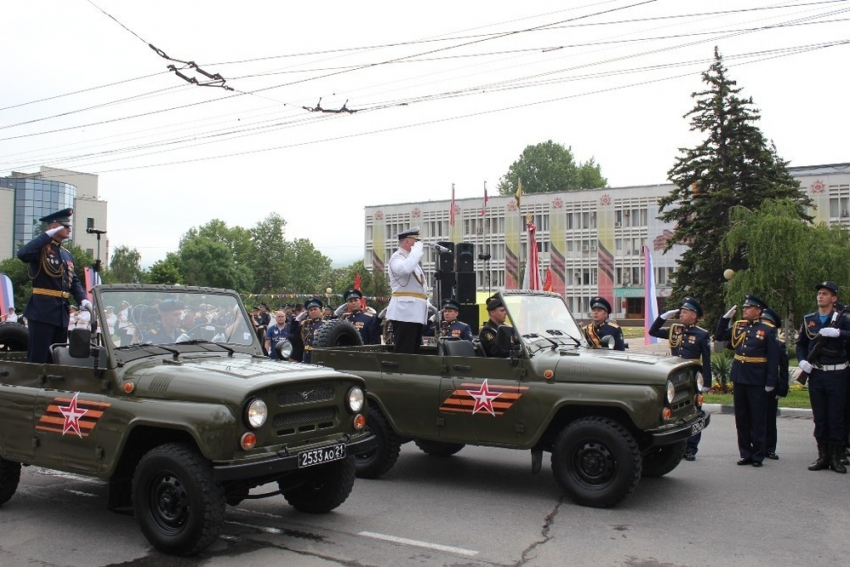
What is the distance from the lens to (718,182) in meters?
33.7

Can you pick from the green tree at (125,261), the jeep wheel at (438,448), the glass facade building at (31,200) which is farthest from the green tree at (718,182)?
the glass facade building at (31,200)

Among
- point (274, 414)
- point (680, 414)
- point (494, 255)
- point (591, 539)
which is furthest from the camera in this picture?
point (494, 255)

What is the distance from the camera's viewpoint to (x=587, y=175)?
9594 centimetres

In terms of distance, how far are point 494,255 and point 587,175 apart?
84.0ft

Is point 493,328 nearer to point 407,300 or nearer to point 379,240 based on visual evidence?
point 407,300

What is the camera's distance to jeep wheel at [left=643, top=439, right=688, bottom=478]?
796cm

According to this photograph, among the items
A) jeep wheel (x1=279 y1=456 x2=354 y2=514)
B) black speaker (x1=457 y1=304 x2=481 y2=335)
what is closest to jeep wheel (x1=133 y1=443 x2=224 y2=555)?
jeep wheel (x1=279 y1=456 x2=354 y2=514)

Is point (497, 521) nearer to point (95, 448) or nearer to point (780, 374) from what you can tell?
point (95, 448)

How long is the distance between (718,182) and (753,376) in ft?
87.6

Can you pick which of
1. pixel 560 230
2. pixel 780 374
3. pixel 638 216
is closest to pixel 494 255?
pixel 560 230

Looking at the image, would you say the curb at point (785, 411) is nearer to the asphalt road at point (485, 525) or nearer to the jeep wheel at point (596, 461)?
the asphalt road at point (485, 525)

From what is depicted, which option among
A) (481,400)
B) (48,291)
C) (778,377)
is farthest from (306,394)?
(778,377)

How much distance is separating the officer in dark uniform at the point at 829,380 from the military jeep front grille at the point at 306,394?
18.6ft

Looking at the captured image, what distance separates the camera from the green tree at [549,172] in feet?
311
